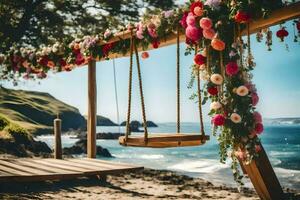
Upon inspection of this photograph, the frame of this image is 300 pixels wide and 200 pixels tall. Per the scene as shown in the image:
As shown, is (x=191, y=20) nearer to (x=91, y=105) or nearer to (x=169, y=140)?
(x=169, y=140)

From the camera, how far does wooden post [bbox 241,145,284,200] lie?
5.15 meters

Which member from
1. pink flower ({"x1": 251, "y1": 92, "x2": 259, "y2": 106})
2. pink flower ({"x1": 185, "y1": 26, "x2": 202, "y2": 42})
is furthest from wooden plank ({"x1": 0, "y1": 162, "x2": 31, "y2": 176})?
pink flower ({"x1": 251, "y1": 92, "x2": 259, "y2": 106})

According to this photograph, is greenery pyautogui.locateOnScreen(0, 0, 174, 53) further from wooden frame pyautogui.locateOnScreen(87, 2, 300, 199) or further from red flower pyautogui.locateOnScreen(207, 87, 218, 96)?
red flower pyautogui.locateOnScreen(207, 87, 218, 96)

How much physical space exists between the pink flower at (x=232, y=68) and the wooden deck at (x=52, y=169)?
2525mm

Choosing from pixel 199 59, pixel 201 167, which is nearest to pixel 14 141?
pixel 199 59

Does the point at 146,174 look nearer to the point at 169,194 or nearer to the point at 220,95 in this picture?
the point at 169,194

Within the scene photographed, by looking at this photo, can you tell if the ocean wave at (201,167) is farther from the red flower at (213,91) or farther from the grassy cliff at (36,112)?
the grassy cliff at (36,112)

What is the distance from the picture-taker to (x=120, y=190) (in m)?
8.23

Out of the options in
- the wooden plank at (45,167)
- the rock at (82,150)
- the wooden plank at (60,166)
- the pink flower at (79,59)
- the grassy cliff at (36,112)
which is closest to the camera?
the wooden plank at (45,167)

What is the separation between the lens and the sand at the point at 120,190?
7312 mm

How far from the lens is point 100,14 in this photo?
13.4 metres

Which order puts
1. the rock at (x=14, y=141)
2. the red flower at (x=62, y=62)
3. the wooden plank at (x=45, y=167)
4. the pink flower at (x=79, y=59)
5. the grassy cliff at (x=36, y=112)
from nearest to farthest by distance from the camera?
the wooden plank at (x=45, y=167) < the pink flower at (x=79, y=59) < the red flower at (x=62, y=62) < the rock at (x=14, y=141) < the grassy cliff at (x=36, y=112)

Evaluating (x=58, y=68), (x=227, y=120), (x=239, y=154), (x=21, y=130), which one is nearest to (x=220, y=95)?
(x=227, y=120)

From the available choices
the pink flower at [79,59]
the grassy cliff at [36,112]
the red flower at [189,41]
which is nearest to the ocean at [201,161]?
the pink flower at [79,59]
